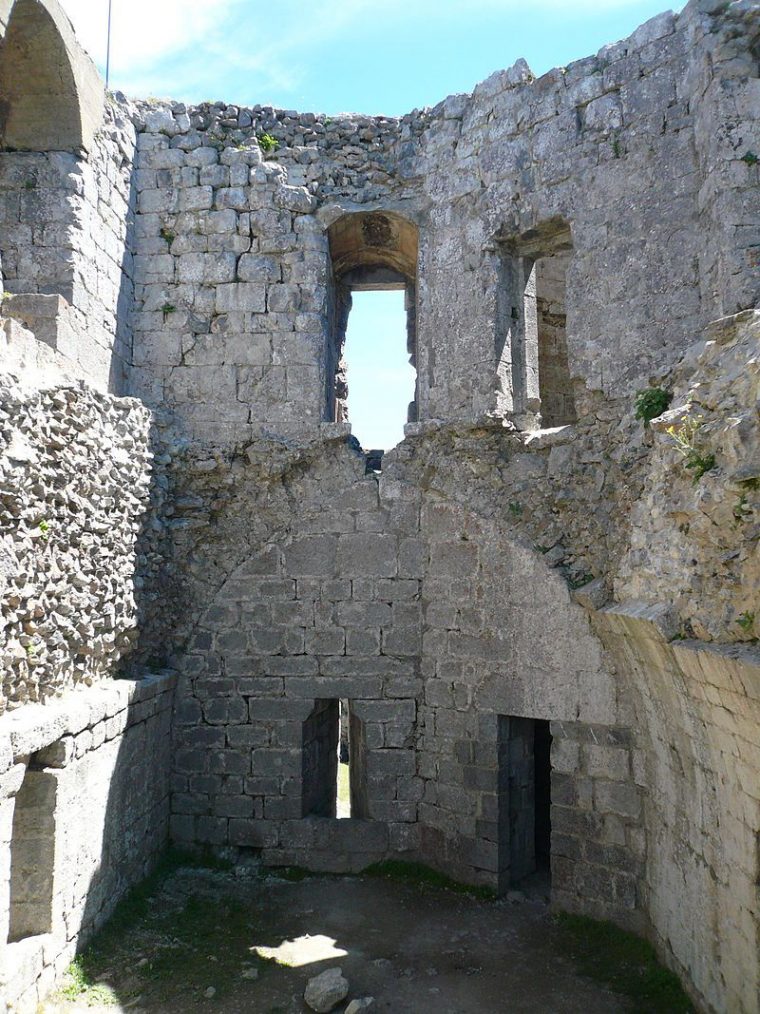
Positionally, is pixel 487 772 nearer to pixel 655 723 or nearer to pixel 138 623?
pixel 655 723

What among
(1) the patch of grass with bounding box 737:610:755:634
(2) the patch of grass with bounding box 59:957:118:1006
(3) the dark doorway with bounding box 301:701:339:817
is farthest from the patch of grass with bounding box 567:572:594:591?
(2) the patch of grass with bounding box 59:957:118:1006

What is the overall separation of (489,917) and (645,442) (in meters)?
4.22

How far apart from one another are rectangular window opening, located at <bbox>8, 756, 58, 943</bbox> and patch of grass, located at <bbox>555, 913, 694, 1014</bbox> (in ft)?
12.9

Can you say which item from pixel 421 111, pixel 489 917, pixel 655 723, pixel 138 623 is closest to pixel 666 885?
pixel 655 723

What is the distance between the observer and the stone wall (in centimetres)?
538

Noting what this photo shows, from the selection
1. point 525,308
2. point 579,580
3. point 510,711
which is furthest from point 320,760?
point 525,308

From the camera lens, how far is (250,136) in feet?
30.3

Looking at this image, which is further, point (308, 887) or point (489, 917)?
point (308, 887)

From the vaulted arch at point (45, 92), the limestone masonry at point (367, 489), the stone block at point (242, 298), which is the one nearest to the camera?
the limestone masonry at point (367, 489)

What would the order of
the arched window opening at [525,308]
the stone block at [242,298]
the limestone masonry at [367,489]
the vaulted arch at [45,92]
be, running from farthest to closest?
the stone block at [242,298]
the arched window opening at [525,308]
the vaulted arch at [45,92]
the limestone masonry at [367,489]

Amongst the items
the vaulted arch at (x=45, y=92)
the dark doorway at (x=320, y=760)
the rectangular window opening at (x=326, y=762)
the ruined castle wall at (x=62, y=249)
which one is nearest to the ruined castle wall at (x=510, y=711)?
the rectangular window opening at (x=326, y=762)

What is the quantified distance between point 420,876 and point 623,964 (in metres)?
2.13

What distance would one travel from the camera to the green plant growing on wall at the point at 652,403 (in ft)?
20.3

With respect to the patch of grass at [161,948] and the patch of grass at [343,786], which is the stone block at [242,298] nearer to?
the patch of grass at [161,948]
